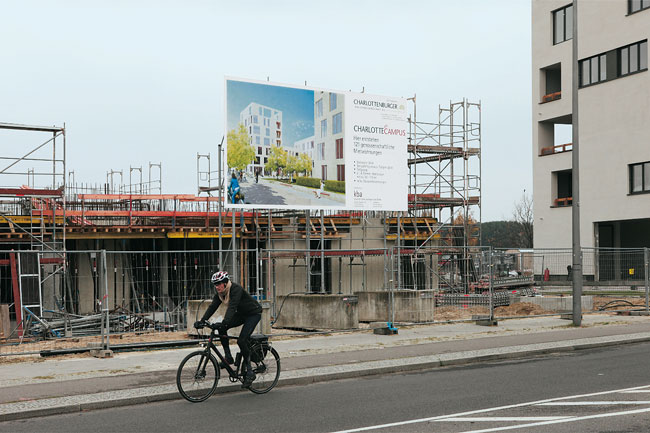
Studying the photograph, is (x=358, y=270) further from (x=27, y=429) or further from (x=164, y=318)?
(x=27, y=429)

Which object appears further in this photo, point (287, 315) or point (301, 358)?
point (287, 315)

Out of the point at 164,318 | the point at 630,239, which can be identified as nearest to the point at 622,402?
the point at 164,318

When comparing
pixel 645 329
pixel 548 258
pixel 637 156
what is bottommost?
pixel 645 329

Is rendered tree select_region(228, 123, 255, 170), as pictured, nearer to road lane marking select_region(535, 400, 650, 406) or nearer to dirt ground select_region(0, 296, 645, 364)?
dirt ground select_region(0, 296, 645, 364)

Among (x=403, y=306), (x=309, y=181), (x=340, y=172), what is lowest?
(x=403, y=306)

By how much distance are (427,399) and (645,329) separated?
11.3 m

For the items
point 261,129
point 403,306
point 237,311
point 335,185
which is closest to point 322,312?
point 403,306

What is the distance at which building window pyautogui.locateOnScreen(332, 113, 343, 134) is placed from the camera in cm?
2588

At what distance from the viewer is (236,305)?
417 inches

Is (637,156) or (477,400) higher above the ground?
(637,156)

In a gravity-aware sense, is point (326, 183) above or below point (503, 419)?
above

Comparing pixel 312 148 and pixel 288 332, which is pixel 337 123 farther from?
pixel 288 332

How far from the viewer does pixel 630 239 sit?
159ft

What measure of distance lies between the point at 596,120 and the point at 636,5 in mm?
6606
